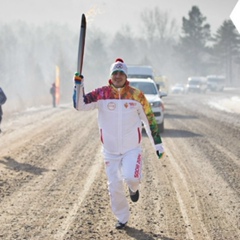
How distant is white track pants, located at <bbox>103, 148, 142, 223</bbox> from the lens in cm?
651

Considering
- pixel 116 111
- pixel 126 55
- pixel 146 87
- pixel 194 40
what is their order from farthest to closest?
pixel 126 55
pixel 194 40
pixel 146 87
pixel 116 111

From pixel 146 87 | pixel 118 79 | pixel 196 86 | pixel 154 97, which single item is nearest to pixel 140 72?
pixel 146 87

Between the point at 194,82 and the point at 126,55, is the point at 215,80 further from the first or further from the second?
the point at 126,55

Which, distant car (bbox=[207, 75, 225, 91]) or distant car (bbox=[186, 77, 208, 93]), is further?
distant car (bbox=[207, 75, 225, 91])

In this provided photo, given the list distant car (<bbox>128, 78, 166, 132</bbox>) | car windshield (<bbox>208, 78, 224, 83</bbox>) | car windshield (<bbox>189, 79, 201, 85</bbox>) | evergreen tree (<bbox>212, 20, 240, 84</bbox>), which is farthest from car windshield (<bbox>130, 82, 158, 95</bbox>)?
evergreen tree (<bbox>212, 20, 240, 84</bbox>)

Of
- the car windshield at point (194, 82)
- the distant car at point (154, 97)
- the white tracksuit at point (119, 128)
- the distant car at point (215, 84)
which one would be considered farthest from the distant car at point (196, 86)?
the white tracksuit at point (119, 128)

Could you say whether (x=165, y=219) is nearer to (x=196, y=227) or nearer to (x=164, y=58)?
(x=196, y=227)

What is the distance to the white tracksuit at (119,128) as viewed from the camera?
656 cm

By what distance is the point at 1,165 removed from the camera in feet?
38.8

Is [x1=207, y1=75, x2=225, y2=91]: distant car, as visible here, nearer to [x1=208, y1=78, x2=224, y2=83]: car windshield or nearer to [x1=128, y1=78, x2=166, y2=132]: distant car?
[x1=208, y1=78, x2=224, y2=83]: car windshield

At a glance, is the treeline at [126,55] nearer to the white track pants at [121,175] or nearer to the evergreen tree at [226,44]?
the evergreen tree at [226,44]

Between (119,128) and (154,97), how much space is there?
12.5 metres

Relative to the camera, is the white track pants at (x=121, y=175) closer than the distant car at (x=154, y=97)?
Yes

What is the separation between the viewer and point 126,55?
393ft
